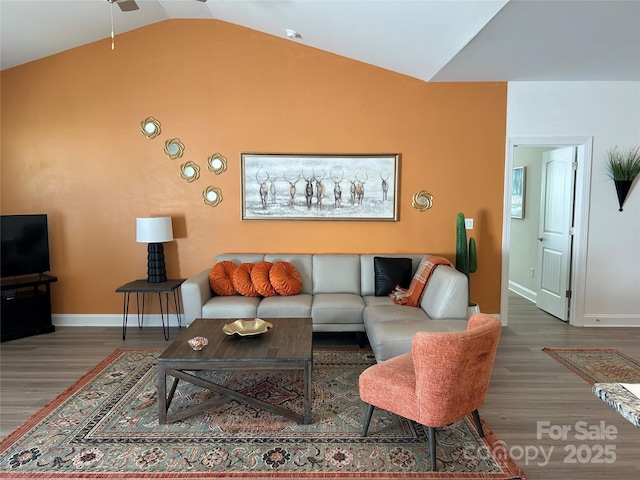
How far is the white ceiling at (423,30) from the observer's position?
302 cm

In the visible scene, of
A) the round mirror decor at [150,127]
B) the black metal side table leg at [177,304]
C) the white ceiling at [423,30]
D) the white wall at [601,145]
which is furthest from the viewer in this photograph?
the black metal side table leg at [177,304]

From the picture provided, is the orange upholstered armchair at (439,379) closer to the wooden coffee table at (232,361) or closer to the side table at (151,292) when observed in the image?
the wooden coffee table at (232,361)

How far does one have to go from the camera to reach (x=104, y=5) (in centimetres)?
396

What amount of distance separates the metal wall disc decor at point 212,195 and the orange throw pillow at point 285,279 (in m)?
1.06

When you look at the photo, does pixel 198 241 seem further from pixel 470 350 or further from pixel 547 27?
pixel 547 27

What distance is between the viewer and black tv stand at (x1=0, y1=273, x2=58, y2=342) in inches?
171

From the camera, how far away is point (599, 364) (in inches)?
148

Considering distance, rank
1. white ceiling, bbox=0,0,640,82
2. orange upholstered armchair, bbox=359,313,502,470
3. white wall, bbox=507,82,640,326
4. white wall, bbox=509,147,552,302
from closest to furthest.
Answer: orange upholstered armchair, bbox=359,313,502,470 → white ceiling, bbox=0,0,640,82 → white wall, bbox=507,82,640,326 → white wall, bbox=509,147,552,302

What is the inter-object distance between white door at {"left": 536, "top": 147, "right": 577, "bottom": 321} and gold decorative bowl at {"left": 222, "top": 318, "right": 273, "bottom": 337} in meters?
3.66

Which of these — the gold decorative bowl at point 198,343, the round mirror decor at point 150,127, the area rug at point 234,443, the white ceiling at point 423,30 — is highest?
the white ceiling at point 423,30

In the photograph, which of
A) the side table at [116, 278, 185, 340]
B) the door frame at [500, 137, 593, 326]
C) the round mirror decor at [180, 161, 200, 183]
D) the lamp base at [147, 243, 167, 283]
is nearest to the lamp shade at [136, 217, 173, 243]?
the lamp base at [147, 243, 167, 283]

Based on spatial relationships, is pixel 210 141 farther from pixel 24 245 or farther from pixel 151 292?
pixel 24 245

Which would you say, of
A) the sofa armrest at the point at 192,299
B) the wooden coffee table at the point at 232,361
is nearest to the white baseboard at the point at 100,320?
the sofa armrest at the point at 192,299

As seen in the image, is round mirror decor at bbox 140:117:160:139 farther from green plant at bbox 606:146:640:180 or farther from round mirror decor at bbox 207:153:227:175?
green plant at bbox 606:146:640:180
